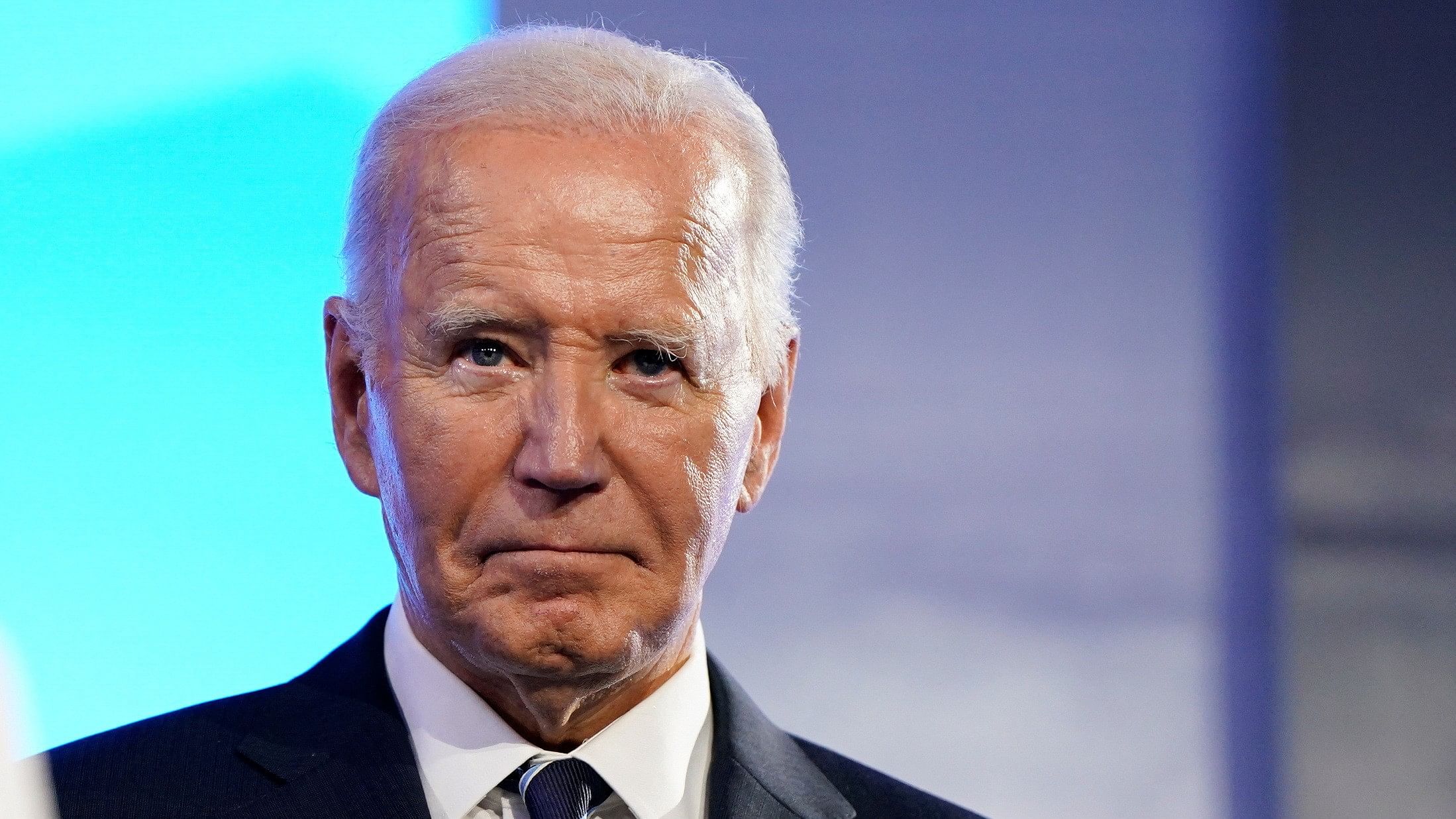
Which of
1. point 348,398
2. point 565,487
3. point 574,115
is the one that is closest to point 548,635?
point 565,487

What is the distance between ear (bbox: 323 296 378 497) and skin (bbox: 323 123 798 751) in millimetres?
52

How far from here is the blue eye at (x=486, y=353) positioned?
1.57 meters

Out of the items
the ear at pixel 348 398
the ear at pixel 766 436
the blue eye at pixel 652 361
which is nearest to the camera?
the blue eye at pixel 652 361

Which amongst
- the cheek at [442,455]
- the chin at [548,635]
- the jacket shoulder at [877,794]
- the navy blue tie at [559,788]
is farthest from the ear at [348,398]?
the jacket shoulder at [877,794]

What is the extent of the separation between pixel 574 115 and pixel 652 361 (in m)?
0.28

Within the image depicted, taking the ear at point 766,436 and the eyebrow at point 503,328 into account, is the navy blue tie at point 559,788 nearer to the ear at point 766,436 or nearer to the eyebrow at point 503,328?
the ear at point 766,436

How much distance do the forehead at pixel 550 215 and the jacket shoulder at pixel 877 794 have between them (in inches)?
27.9

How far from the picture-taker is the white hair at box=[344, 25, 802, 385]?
1.63 m

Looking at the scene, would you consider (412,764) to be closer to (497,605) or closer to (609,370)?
(497,605)

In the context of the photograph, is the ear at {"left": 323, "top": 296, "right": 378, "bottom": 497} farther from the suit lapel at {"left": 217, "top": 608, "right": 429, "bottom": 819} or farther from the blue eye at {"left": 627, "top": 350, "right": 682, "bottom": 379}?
the blue eye at {"left": 627, "top": 350, "right": 682, "bottom": 379}

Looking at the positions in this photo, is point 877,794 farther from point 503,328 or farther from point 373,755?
point 503,328

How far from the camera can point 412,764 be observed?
63.8 inches

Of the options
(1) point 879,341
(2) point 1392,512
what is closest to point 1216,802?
Answer: (2) point 1392,512

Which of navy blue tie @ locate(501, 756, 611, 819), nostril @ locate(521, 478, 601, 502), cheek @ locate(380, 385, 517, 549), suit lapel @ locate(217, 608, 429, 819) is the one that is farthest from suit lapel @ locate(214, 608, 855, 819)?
nostril @ locate(521, 478, 601, 502)
